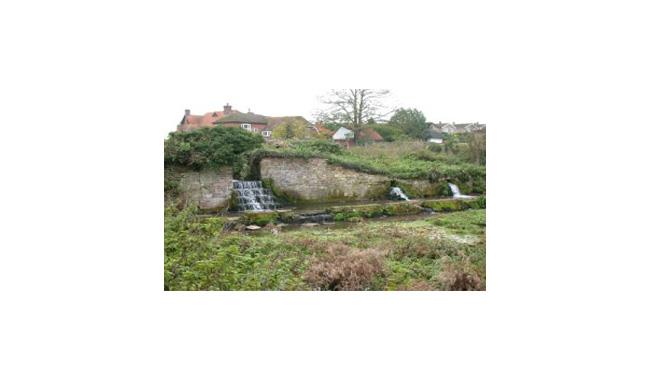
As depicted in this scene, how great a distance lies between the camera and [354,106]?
7156 millimetres

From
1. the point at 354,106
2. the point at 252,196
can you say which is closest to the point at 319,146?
the point at 354,106

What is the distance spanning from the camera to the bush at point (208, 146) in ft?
22.4

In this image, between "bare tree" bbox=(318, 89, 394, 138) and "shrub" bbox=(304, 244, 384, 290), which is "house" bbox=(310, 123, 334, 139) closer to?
"bare tree" bbox=(318, 89, 394, 138)

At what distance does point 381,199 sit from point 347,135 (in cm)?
117

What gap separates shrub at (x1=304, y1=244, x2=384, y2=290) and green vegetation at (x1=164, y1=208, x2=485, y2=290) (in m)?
0.01

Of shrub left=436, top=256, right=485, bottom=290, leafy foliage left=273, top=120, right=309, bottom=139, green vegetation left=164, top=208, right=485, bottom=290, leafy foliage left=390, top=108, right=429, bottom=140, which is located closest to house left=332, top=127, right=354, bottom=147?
leafy foliage left=273, top=120, right=309, bottom=139

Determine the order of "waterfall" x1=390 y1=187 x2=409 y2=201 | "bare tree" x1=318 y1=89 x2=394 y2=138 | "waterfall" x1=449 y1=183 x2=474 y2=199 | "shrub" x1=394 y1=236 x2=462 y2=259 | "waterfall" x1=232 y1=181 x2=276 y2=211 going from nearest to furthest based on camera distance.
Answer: "shrub" x1=394 y1=236 x2=462 y2=259
"bare tree" x1=318 y1=89 x2=394 y2=138
"waterfall" x1=232 y1=181 x2=276 y2=211
"waterfall" x1=449 y1=183 x2=474 y2=199
"waterfall" x1=390 y1=187 x2=409 y2=201

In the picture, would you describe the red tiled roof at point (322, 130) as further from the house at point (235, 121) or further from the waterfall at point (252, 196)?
the waterfall at point (252, 196)

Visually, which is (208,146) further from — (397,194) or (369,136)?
(397,194)

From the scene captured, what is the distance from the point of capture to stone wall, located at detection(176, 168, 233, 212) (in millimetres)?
6801

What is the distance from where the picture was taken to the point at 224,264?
584 centimetres

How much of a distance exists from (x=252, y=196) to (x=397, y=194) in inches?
92.9

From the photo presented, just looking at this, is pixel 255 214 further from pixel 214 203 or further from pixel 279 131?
pixel 279 131
